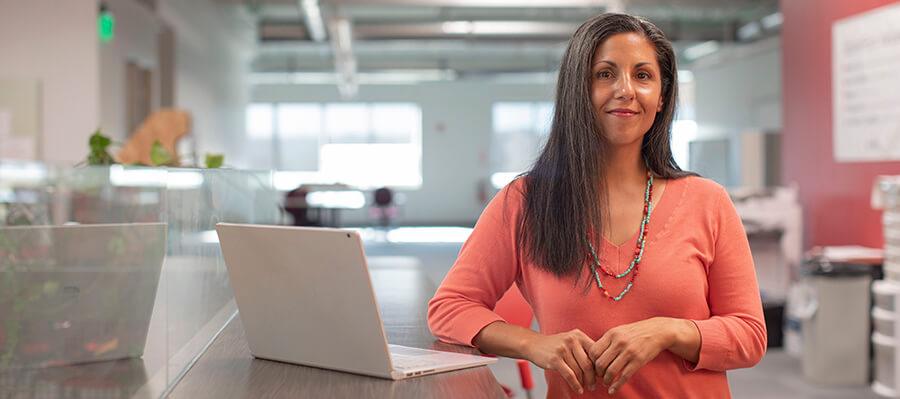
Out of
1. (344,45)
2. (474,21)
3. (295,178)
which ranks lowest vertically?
(295,178)

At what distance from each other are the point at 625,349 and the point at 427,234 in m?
13.4

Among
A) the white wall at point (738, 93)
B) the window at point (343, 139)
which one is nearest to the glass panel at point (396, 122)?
the window at point (343, 139)

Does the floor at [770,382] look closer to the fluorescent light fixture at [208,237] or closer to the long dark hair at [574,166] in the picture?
the fluorescent light fixture at [208,237]

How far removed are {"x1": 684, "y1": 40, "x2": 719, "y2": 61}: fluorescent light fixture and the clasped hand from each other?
41.6ft

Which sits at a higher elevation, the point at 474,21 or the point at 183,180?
the point at 474,21

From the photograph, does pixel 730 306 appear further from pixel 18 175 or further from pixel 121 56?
pixel 121 56

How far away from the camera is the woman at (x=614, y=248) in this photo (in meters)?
1.49

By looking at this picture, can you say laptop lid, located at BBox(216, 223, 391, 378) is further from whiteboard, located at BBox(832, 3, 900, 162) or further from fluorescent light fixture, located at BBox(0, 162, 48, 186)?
whiteboard, located at BBox(832, 3, 900, 162)

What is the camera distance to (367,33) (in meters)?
12.6

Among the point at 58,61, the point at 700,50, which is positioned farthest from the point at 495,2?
the point at 58,61

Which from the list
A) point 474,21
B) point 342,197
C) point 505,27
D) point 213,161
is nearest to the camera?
point 213,161

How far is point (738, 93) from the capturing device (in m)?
12.7

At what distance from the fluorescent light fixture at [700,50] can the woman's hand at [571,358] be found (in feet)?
41.7

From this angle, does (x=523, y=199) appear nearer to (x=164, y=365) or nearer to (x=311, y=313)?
(x=311, y=313)
